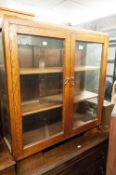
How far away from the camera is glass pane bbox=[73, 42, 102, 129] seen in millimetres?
1470

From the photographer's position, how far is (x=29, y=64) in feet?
3.92

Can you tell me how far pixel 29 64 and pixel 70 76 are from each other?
37 centimetres

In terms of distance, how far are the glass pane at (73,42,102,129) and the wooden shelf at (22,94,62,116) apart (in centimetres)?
21

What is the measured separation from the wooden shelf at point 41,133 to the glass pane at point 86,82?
0.61 feet

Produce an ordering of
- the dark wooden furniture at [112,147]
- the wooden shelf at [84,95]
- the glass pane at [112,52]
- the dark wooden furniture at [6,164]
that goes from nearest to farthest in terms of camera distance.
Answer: the dark wooden furniture at [112,147] < the dark wooden furniture at [6,164] < the wooden shelf at [84,95] < the glass pane at [112,52]

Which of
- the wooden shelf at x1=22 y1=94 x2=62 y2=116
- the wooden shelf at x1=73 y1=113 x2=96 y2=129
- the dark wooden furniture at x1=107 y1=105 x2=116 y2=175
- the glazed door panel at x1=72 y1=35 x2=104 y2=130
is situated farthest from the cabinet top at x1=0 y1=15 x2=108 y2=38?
the wooden shelf at x1=73 y1=113 x2=96 y2=129

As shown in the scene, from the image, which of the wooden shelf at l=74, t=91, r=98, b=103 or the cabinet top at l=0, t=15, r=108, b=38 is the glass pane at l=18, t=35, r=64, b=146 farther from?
the wooden shelf at l=74, t=91, r=98, b=103

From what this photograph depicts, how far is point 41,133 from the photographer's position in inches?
53.1

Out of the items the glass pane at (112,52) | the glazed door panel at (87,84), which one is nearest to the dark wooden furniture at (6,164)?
the glazed door panel at (87,84)

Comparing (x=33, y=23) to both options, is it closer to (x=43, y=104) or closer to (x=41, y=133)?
(x=43, y=104)

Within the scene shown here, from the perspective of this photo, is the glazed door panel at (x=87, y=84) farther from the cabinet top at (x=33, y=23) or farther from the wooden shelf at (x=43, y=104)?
the cabinet top at (x=33, y=23)

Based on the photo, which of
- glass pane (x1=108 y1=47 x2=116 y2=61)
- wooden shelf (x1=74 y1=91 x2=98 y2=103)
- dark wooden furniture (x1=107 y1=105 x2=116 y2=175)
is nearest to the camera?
dark wooden furniture (x1=107 y1=105 x2=116 y2=175)

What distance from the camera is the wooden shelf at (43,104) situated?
1.15 metres

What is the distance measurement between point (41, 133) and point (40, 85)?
0.46 meters
